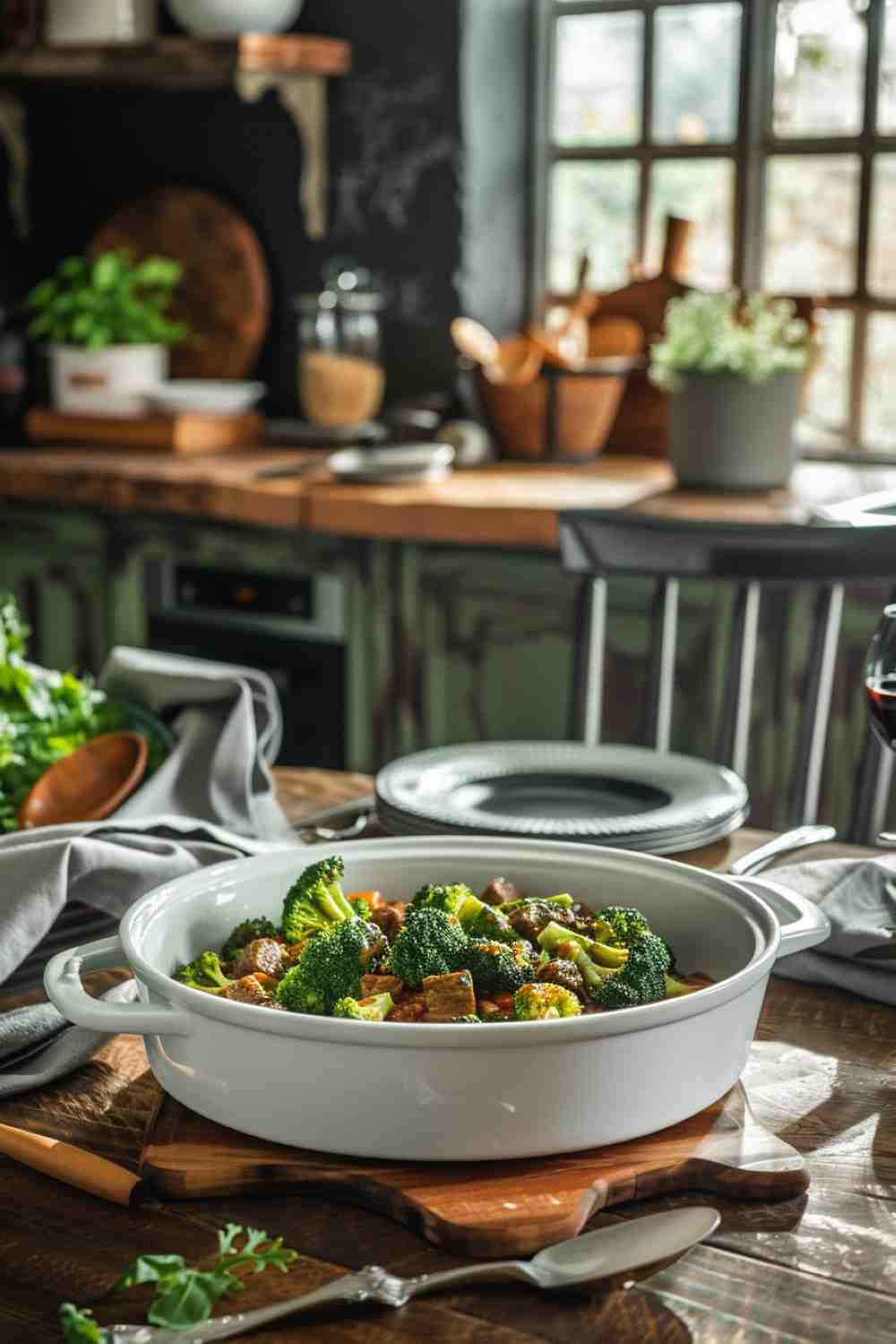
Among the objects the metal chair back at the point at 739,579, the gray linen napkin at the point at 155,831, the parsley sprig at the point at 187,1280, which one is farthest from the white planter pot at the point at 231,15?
the parsley sprig at the point at 187,1280

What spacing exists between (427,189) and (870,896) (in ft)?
7.84

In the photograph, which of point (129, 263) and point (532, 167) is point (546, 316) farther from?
point (129, 263)

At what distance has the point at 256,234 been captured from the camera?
11.2 ft

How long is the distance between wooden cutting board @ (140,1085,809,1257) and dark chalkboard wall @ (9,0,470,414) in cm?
260

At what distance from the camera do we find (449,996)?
776 millimetres

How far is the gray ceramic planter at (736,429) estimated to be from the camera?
2.64 metres

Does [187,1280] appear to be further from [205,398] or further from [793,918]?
[205,398]

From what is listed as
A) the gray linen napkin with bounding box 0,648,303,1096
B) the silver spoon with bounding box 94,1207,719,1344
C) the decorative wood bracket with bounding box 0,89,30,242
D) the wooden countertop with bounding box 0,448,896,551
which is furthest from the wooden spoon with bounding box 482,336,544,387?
the silver spoon with bounding box 94,1207,719,1344

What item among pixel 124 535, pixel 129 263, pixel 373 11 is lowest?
pixel 124 535

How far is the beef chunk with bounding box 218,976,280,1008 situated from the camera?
31.3 inches

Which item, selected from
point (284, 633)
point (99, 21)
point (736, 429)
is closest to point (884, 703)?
point (736, 429)

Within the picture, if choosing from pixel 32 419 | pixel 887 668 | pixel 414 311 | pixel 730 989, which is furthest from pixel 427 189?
pixel 730 989

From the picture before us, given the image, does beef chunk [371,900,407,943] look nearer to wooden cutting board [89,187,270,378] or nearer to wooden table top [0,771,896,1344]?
wooden table top [0,771,896,1344]

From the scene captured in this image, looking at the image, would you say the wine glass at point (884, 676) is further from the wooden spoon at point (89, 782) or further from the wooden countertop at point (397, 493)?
the wooden countertop at point (397, 493)
